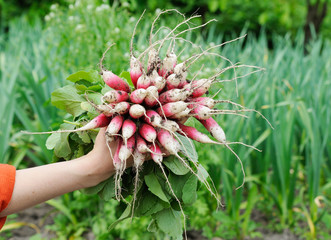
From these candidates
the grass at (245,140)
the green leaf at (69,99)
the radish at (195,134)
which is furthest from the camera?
the grass at (245,140)

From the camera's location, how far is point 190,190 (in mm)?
1005

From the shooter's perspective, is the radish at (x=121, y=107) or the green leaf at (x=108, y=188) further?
the green leaf at (x=108, y=188)

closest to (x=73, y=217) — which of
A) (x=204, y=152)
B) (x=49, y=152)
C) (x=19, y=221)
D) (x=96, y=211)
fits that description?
(x=96, y=211)

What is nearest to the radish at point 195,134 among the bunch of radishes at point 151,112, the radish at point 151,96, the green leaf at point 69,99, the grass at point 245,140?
the bunch of radishes at point 151,112

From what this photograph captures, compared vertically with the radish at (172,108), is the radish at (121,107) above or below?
above

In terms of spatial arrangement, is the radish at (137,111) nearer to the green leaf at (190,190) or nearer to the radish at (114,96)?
the radish at (114,96)

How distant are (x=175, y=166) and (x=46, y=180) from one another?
334mm

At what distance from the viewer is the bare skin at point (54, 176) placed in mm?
919

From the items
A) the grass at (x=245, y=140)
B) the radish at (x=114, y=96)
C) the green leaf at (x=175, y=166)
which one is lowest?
the grass at (x=245, y=140)

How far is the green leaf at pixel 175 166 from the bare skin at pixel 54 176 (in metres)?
0.15

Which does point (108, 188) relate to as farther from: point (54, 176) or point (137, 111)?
point (137, 111)

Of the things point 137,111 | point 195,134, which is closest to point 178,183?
point 195,134

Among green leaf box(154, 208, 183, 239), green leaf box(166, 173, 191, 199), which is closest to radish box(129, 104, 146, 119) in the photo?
green leaf box(166, 173, 191, 199)

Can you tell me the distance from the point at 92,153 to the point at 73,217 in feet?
3.60
